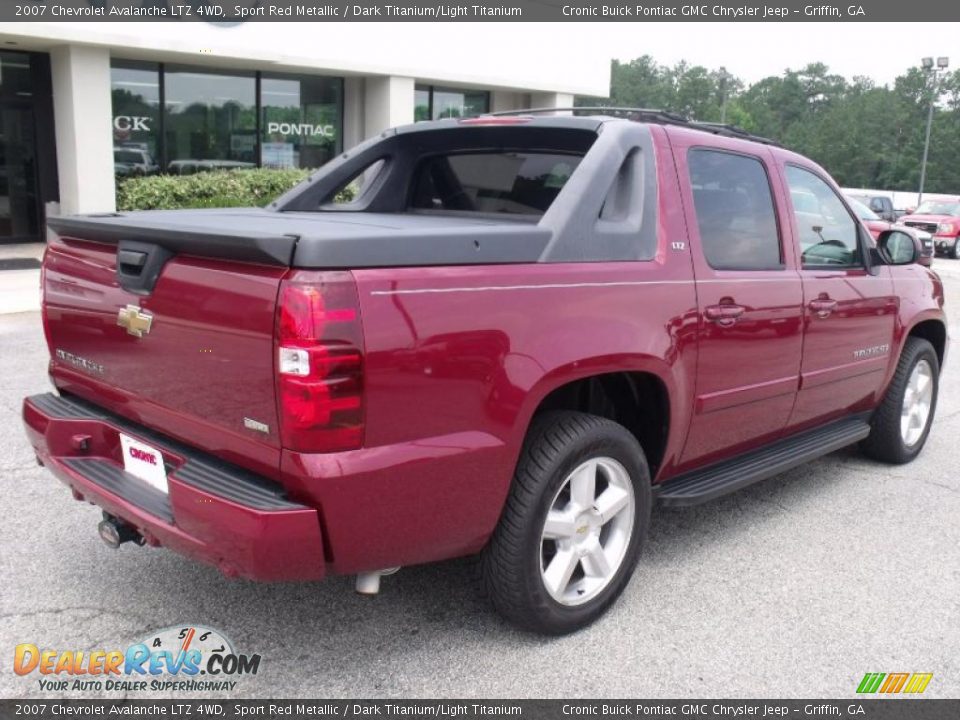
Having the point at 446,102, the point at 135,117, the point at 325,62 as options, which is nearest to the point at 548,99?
the point at 446,102

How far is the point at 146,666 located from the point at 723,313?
8.31 feet

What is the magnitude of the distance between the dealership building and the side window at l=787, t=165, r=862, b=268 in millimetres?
12744

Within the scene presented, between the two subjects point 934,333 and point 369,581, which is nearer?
point 369,581

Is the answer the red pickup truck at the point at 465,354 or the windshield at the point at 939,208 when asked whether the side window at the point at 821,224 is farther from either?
the windshield at the point at 939,208

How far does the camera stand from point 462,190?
429cm

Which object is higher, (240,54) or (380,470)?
(240,54)

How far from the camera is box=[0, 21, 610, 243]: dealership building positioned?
48.2 ft

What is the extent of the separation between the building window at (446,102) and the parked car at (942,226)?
1203cm

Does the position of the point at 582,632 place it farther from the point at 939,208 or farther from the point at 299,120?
the point at 939,208

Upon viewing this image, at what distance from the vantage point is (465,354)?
2691 millimetres

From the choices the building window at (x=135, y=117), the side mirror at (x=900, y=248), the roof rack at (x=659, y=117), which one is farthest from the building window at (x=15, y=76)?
the side mirror at (x=900, y=248)

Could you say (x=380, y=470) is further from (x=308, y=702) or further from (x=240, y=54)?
(x=240, y=54)
